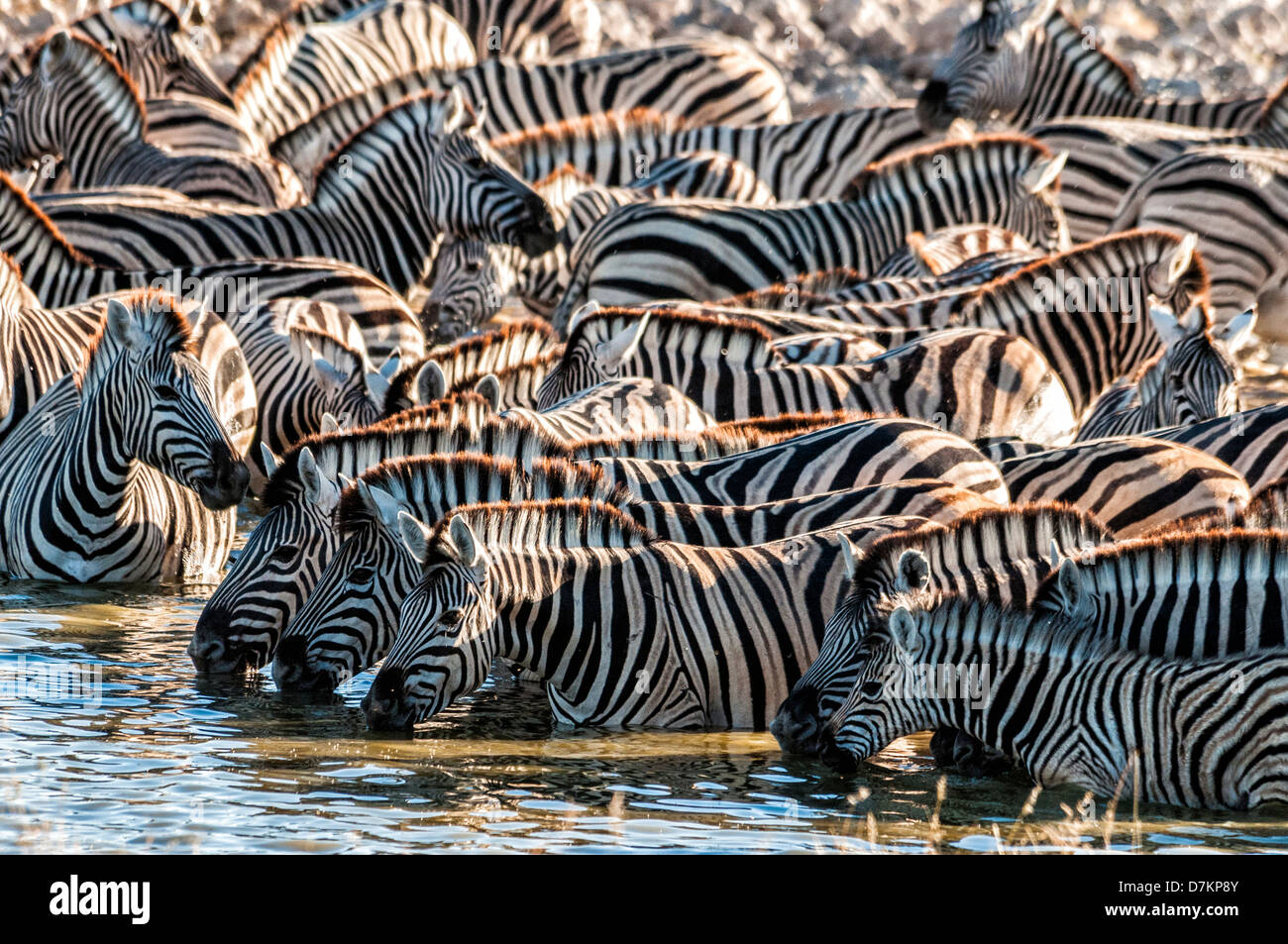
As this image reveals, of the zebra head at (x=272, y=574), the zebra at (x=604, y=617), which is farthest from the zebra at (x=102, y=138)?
the zebra at (x=604, y=617)

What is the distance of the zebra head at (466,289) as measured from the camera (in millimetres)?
15359

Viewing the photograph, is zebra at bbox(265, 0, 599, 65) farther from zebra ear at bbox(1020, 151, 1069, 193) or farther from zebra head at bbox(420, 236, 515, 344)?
zebra ear at bbox(1020, 151, 1069, 193)

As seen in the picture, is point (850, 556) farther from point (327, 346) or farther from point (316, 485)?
point (327, 346)

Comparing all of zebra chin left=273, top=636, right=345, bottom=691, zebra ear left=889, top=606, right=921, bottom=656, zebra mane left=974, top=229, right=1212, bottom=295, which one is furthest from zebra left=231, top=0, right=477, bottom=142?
zebra ear left=889, top=606, right=921, bottom=656

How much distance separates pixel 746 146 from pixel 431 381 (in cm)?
755

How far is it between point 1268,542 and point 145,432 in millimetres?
5296

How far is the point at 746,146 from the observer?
57.9 ft

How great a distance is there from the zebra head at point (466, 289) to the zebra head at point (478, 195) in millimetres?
472

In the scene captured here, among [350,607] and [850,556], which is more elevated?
[850,556]

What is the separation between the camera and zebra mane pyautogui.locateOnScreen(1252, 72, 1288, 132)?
1717 centimetres

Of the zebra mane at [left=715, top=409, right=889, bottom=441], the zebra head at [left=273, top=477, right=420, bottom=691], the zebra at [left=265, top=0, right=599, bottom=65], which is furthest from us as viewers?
the zebra at [left=265, top=0, right=599, bottom=65]

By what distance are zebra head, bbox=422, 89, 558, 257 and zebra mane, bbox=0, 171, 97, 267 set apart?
2.70 metres

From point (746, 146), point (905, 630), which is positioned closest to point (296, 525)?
point (905, 630)

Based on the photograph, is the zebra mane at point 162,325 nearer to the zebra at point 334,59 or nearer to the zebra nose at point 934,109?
the zebra nose at point 934,109
